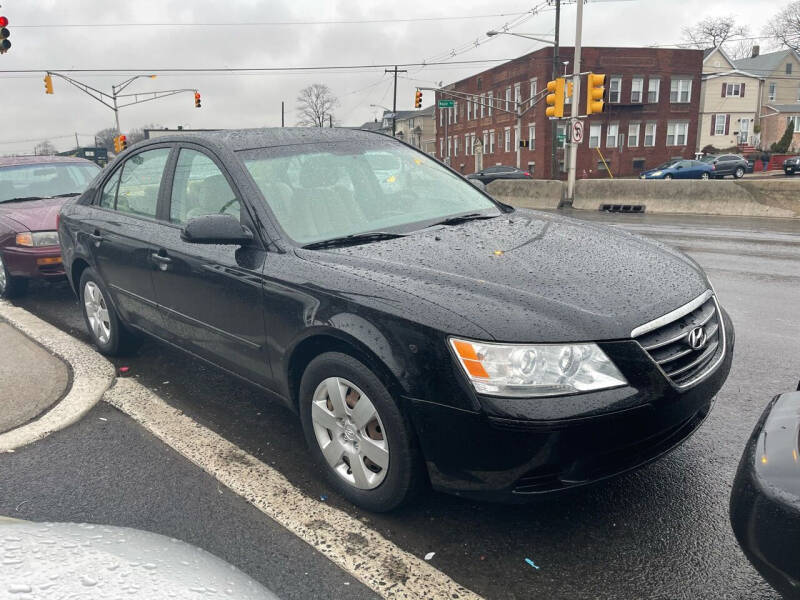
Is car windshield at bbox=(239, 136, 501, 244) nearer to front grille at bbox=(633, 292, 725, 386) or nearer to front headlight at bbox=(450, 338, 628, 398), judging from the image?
front headlight at bbox=(450, 338, 628, 398)

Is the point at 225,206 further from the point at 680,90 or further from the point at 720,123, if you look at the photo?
the point at 720,123

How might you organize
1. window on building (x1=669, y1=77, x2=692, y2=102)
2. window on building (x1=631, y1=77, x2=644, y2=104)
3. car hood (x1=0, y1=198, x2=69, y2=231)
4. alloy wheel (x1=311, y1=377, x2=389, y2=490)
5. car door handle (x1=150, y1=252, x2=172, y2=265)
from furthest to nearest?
window on building (x1=669, y1=77, x2=692, y2=102) < window on building (x1=631, y1=77, x2=644, y2=104) < car hood (x1=0, y1=198, x2=69, y2=231) < car door handle (x1=150, y1=252, x2=172, y2=265) < alloy wheel (x1=311, y1=377, x2=389, y2=490)

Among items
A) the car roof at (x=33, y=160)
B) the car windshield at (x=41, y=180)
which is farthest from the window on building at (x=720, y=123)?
the car windshield at (x=41, y=180)

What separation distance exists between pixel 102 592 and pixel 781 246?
37.3 feet

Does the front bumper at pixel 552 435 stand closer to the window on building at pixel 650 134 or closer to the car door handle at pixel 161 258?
the car door handle at pixel 161 258

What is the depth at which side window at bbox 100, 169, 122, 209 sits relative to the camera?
4846 millimetres

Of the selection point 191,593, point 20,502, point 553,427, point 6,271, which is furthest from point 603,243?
point 6,271

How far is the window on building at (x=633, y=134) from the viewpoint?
4806 cm

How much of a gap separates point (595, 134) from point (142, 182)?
47.4 m

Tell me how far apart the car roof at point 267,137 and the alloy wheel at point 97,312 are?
4.62ft

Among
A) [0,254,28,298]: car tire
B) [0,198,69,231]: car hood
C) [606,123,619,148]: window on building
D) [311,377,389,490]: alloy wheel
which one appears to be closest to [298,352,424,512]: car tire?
[311,377,389,490]: alloy wheel

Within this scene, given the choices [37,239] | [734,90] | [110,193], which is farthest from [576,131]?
[734,90]

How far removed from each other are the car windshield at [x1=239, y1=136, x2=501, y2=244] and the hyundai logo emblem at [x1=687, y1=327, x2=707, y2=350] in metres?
1.49

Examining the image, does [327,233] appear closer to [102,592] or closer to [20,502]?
[20,502]
